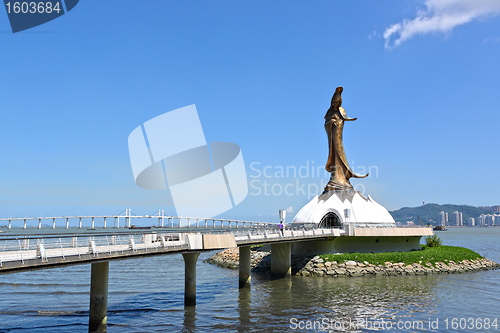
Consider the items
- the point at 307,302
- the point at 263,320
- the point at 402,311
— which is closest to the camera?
the point at 263,320

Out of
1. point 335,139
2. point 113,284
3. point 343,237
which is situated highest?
point 335,139

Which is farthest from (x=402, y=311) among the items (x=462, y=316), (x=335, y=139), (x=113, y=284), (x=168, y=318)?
(x=335, y=139)

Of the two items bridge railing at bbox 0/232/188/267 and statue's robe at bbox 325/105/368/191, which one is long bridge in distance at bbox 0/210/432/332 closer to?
bridge railing at bbox 0/232/188/267

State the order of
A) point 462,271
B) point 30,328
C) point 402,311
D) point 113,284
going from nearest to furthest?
point 30,328 < point 402,311 < point 113,284 < point 462,271

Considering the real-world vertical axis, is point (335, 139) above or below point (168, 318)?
above

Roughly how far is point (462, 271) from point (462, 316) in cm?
1963

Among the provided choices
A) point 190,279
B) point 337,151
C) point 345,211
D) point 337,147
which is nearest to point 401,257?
point 345,211

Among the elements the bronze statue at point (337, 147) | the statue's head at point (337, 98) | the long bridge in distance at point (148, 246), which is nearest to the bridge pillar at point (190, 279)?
the long bridge in distance at point (148, 246)

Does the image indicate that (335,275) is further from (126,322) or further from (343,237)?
(126,322)

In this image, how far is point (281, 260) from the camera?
4041cm

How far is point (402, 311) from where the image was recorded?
25859mm

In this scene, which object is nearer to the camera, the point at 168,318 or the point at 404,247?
the point at 168,318

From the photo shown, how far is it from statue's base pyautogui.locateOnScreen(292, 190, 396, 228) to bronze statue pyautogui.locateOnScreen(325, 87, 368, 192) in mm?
2100

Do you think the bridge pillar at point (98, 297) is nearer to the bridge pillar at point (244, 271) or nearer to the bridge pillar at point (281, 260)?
the bridge pillar at point (244, 271)
